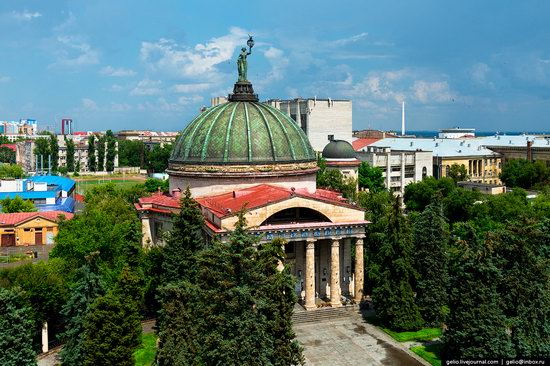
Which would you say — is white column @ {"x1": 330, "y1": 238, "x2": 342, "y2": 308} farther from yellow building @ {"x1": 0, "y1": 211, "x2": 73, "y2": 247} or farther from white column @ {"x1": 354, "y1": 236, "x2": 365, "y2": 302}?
yellow building @ {"x1": 0, "y1": 211, "x2": 73, "y2": 247}

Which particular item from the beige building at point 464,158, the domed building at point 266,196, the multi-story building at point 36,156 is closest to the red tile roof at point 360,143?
the beige building at point 464,158

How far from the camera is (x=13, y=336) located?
24.6m

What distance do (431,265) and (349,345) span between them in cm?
749

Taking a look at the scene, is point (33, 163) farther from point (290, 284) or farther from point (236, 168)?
point (290, 284)

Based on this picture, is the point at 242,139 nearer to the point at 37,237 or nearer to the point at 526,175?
the point at 37,237

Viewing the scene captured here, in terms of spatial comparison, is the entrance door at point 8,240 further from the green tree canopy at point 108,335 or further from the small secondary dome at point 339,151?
the green tree canopy at point 108,335

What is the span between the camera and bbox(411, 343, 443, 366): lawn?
96.4ft

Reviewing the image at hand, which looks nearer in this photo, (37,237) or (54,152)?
(37,237)

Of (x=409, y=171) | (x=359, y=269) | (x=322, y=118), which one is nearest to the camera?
(x=359, y=269)

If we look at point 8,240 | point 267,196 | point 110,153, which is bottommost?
point 8,240

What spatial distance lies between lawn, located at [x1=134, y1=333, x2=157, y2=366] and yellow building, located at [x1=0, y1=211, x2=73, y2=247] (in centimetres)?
3455

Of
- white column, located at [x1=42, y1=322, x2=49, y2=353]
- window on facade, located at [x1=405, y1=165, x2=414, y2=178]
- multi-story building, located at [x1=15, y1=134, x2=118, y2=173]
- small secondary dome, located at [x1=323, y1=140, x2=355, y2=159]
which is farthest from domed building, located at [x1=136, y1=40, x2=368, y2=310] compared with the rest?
multi-story building, located at [x1=15, y1=134, x2=118, y2=173]

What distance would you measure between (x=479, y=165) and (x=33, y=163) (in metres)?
111

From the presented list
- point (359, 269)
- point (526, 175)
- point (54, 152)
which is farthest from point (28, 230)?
point (54, 152)
